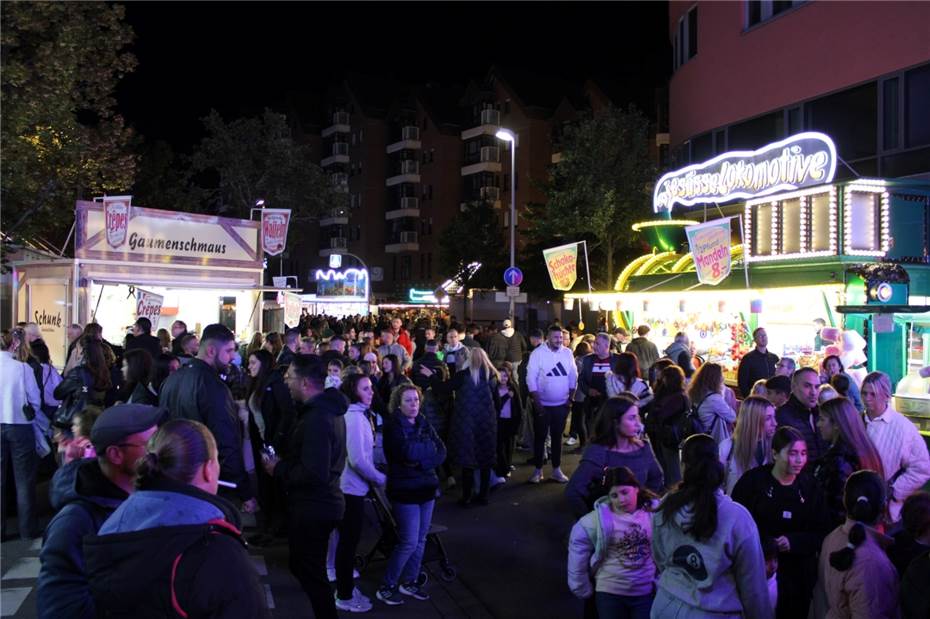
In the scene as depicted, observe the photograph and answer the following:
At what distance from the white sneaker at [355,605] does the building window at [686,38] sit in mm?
20585

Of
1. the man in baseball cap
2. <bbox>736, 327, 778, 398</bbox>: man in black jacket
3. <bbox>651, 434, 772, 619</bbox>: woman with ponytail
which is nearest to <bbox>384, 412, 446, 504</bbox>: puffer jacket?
<bbox>651, 434, 772, 619</bbox>: woman with ponytail

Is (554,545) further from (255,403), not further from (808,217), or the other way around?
(808,217)

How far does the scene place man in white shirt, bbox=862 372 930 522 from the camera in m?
5.51

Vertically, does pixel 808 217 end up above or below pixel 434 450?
above

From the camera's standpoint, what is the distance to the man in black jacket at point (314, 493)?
509cm

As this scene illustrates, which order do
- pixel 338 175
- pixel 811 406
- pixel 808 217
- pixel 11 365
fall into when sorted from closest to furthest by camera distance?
pixel 811 406
pixel 11 365
pixel 808 217
pixel 338 175

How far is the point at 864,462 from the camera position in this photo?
507cm

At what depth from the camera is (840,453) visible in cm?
514

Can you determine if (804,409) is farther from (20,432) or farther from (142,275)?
(142,275)

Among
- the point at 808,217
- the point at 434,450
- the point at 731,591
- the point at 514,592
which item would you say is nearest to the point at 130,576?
the point at 731,591

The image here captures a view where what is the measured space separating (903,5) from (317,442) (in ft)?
50.1

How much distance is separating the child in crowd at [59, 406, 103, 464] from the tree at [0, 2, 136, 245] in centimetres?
1291

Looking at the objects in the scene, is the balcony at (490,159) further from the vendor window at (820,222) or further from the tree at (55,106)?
the vendor window at (820,222)

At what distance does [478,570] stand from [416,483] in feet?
4.89
